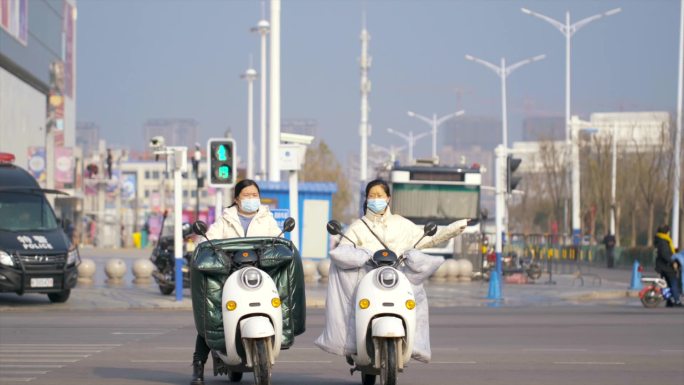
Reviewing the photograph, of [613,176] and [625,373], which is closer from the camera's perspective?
[625,373]

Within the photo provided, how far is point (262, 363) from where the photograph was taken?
447 inches

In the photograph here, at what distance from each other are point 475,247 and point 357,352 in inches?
1295

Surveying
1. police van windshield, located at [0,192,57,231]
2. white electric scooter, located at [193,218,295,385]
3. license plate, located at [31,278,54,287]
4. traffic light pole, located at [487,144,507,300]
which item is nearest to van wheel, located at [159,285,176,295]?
police van windshield, located at [0,192,57,231]

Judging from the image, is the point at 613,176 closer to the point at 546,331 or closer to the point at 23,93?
the point at 23,93

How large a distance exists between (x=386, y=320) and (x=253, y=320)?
3.60 ft

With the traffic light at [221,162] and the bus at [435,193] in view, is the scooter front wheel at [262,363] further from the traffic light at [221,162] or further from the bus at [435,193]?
the bus at [435,193]

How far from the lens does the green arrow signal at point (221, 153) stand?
26.7 metres

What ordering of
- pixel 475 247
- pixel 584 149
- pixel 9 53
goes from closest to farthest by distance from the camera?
1. pixel 475 247
2. pixel 9 53
3. pixel 584 149

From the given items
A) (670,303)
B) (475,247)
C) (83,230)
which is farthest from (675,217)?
(83,230)

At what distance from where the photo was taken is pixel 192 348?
17531mm

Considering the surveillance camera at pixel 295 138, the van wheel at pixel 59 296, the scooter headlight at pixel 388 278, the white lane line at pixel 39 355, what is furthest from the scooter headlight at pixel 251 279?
the van wheel at pixel 59 296

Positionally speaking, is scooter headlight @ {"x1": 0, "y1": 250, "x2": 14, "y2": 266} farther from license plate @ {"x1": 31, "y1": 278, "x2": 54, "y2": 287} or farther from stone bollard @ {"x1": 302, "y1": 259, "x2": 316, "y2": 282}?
stone bollard @ {"x1": 302, "y1": 259, "x2": 316, "y2": 282}

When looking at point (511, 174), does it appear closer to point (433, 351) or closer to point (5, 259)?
point (5, 259)

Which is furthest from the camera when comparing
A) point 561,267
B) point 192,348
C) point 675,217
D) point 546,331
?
point 675,217
